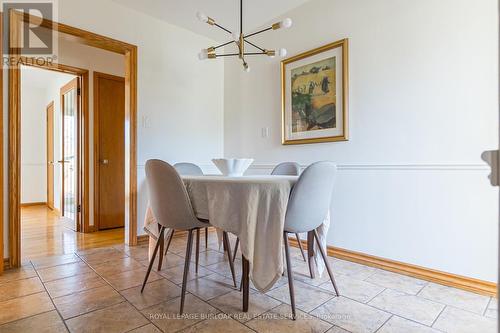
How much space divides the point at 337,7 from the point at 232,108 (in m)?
1.70

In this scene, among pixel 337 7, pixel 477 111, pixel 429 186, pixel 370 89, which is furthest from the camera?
pixel 337 7

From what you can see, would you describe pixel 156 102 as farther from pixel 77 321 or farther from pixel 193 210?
pixel 77 321

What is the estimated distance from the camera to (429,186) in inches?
79.9

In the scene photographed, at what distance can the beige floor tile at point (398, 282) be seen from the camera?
6.11 ft

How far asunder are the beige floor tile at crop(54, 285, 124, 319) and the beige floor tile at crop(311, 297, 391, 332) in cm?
123

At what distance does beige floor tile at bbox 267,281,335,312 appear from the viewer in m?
1.65

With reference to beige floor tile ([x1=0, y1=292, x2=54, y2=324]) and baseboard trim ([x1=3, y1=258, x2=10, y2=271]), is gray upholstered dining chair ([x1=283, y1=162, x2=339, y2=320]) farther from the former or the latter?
baseboard trim ([x1=3, y1=258, x2=10, y2=271])

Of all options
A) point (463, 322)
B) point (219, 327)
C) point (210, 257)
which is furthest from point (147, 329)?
point (463, 322)

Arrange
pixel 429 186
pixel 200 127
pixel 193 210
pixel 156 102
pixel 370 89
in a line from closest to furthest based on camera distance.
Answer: pixel 193 210 → pixel 429 186 → pixel 370 89 → pixel 156 102 → pixel 200 127

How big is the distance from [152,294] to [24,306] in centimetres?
71

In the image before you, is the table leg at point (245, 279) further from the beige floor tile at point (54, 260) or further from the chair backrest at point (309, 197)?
the beige floor tile at point (54, 260)

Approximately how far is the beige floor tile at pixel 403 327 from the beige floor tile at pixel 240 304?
592 mm

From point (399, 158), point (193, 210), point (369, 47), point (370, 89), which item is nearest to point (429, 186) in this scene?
point (399, 158)

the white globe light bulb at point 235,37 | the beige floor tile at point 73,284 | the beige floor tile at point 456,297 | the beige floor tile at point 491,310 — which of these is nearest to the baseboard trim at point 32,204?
the beige floor tile at point 73,284
